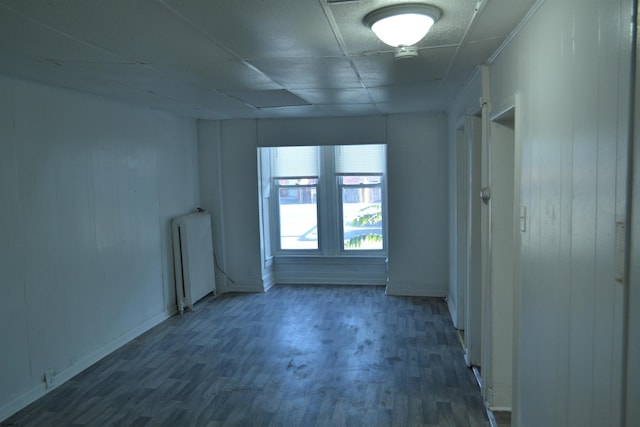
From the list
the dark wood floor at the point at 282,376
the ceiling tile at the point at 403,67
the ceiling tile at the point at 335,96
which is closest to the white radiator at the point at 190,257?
the dark wood floor at the point at 282,376

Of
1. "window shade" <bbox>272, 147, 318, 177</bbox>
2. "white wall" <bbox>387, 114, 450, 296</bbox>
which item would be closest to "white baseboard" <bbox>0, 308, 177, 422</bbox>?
"window shade" <bbox>272, 147, 318, 177</bbox>

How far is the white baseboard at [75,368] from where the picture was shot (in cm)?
339

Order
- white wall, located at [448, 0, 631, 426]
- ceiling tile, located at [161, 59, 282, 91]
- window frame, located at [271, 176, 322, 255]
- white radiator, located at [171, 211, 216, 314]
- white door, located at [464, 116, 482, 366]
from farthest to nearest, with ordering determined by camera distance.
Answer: window frame, located at [271, 176, 322, 255] < white radiator, located at [171, 211, 216, 314] < white door, located at [464, 116, 482, 366] < ceiling tile, located at [161, 59, 282, 91] < white wall, located at [448, 0, 631, 426]

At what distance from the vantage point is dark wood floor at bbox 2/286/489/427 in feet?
10.8

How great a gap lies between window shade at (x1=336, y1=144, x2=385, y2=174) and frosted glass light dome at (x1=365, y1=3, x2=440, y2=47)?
4.49 m

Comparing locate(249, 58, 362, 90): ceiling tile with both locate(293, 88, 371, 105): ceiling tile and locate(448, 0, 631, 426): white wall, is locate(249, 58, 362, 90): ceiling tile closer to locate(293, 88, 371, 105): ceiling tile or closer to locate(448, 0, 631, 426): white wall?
locate(293, 88, 371, 105): ceiling tile

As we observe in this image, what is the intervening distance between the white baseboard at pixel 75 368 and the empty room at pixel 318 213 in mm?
21

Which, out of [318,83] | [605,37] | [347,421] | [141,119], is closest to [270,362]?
[347,421]

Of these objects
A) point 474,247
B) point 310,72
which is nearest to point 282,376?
point 474,247

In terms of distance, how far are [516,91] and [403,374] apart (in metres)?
2.39

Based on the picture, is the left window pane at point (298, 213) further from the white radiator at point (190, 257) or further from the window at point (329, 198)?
the white radiator at point (190, 257)

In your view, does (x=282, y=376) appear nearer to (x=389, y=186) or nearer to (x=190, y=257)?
(x=190, y=257)

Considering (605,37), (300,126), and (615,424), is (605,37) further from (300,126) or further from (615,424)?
(300,126)

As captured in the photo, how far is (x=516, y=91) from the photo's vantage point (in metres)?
2.50
